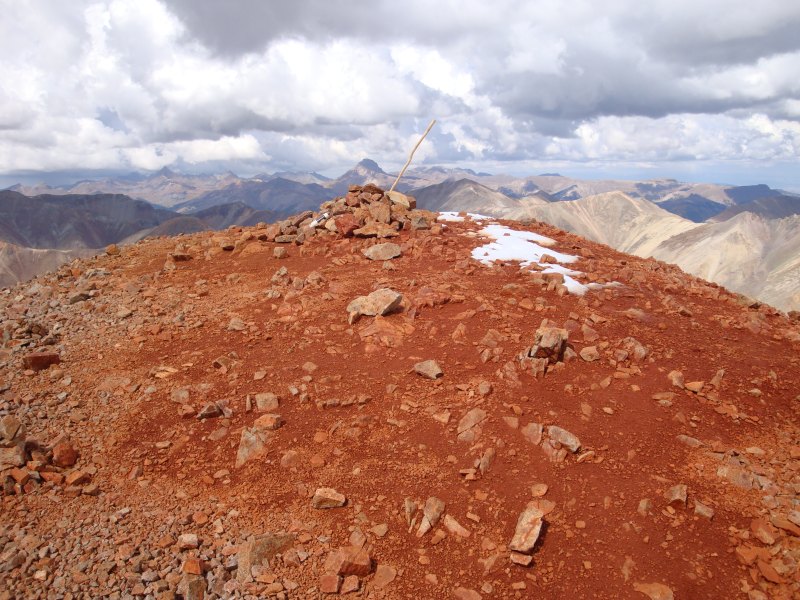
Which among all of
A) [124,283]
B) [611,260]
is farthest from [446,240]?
[124,283]

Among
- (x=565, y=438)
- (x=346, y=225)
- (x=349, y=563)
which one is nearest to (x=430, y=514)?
(x=349, y=563)

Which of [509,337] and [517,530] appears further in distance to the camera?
[509,337]

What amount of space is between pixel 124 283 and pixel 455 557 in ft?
44.8

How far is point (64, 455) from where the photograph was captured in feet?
24.8

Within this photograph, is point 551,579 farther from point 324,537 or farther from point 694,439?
point 694,439

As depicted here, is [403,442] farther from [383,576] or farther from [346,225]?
[346,225]

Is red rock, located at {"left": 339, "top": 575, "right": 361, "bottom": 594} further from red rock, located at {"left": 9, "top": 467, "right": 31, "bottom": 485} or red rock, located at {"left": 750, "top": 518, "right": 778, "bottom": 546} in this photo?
red rock, located at {"left": 750, "top": 518, "right": 778, "bottom": 546}

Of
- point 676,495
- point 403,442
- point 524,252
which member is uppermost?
point 524,252

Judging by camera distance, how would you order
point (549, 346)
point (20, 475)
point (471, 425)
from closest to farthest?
point (20, 475)
point (471, 425)
point (549, 346)

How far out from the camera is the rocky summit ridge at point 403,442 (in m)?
6.00

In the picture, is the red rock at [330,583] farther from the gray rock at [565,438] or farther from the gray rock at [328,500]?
the gray rock at [565,438]

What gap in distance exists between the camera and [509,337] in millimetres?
10422

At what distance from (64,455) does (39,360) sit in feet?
12.3

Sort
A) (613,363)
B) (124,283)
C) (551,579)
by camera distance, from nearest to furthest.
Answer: (551,579)
(613,363)
(124,283)
